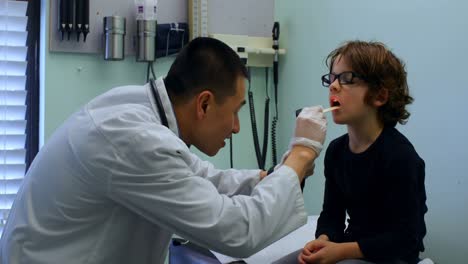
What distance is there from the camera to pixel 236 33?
255 cm

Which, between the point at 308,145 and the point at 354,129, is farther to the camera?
the point at 354,129

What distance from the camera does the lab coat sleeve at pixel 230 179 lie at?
4.99 ft

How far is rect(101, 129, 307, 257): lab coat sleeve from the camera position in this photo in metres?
1.08

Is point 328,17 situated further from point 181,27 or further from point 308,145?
point 308,145

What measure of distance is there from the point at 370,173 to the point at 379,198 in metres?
0.07

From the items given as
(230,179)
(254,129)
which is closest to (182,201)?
(230,179)

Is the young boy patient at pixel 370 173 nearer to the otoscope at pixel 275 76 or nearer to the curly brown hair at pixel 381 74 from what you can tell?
the curly brown hair at pixel 381 74

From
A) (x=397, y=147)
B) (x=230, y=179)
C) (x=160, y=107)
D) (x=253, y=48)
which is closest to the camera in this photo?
(x=160, y=107)

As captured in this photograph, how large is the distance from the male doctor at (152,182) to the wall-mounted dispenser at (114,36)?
1022mm

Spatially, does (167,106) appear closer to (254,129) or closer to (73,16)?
(73,16)

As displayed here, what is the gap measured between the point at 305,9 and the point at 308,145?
1325 millimetres

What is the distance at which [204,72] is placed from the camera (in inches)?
48.6

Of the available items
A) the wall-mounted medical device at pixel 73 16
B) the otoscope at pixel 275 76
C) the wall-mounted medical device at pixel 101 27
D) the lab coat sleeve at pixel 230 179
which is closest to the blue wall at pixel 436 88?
the otoscope at pixel 275 76

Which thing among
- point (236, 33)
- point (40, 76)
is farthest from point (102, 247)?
point (236, 33)
